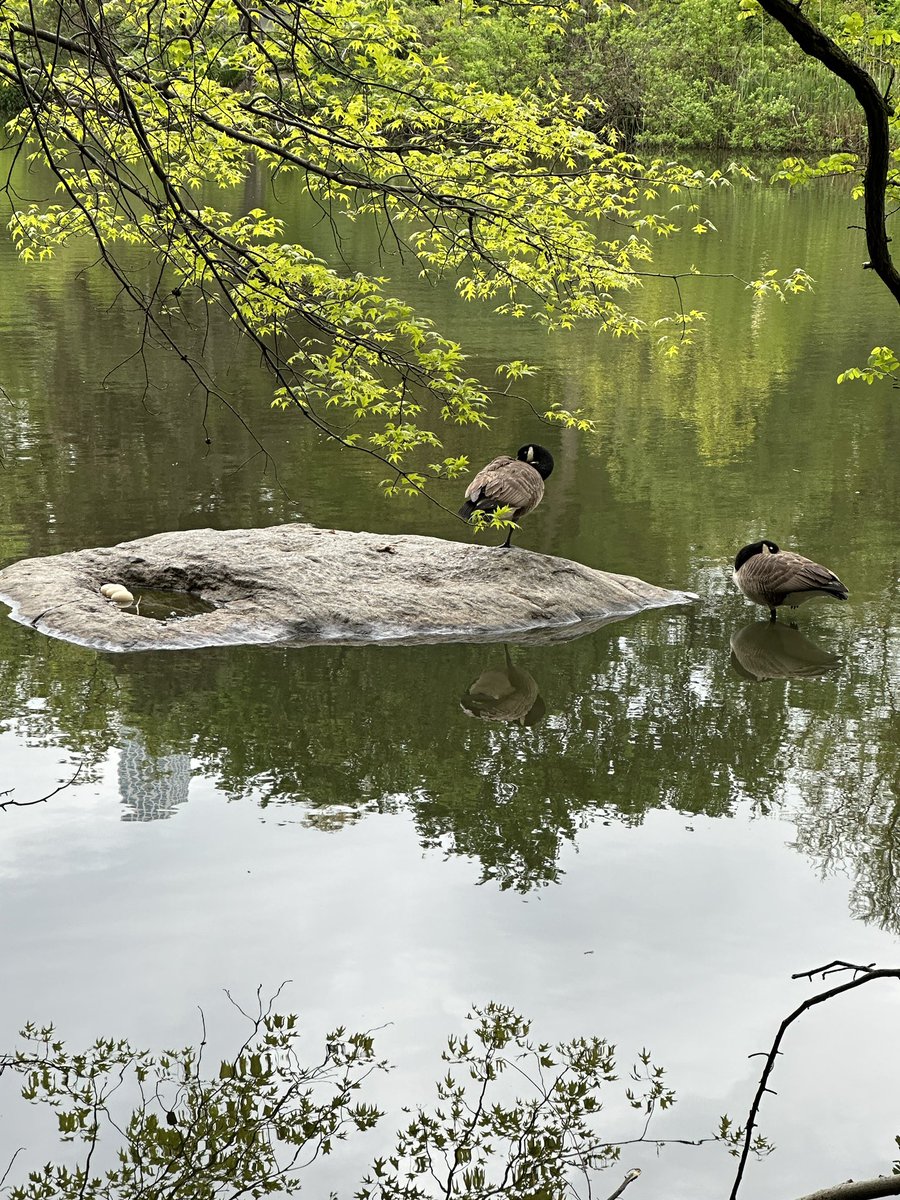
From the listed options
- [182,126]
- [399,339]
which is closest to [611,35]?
[399,339]

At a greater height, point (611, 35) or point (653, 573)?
point (611, 35)

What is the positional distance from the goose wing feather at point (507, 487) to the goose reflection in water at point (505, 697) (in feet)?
4.51

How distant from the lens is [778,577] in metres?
8.90

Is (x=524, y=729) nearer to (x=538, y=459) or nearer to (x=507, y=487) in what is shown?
(x=507, y=487)

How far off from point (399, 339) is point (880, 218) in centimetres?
1685

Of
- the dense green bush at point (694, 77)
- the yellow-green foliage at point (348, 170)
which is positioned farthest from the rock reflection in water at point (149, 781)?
the dense green bush at point (694, 77)

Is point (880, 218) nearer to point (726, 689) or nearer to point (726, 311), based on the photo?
point (726, 689)

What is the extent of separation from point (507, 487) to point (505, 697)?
1.83 m

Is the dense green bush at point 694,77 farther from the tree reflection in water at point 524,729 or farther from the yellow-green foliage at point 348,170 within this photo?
the tree reflection in water at point 524,729

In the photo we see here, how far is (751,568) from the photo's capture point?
904 centimetres

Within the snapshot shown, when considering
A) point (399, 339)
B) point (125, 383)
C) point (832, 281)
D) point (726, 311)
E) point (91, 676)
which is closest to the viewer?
point (91, 676)

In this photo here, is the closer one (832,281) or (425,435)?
(425,435)

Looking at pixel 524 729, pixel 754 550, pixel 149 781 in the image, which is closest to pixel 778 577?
pixel 754 550

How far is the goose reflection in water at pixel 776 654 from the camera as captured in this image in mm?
8430
